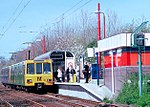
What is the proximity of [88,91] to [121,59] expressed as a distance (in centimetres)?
298

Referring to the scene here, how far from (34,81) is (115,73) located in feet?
39.1

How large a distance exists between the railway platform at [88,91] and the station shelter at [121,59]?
60cm

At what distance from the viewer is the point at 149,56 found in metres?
25.3

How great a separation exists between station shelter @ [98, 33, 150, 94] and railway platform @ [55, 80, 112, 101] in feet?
1.96

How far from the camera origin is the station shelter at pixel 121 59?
2375cm

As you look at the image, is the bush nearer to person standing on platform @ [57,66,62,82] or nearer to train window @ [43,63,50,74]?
person standing on platform @ [57,66,62,82]

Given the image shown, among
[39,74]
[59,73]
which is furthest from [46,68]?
[59,73]

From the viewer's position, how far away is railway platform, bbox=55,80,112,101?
981 inches

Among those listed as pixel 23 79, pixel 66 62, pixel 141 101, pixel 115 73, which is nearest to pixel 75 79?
pixel 66 62

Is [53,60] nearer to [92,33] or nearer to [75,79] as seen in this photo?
[75,79]

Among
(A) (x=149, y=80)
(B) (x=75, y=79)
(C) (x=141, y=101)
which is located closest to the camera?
(C) (x=141, y=101)

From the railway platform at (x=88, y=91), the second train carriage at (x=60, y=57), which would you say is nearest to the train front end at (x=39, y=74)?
the second train carriage at (x=60, y=57)

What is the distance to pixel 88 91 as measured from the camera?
26375 millimetres

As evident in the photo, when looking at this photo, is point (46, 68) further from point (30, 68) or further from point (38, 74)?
point (30, 68)
